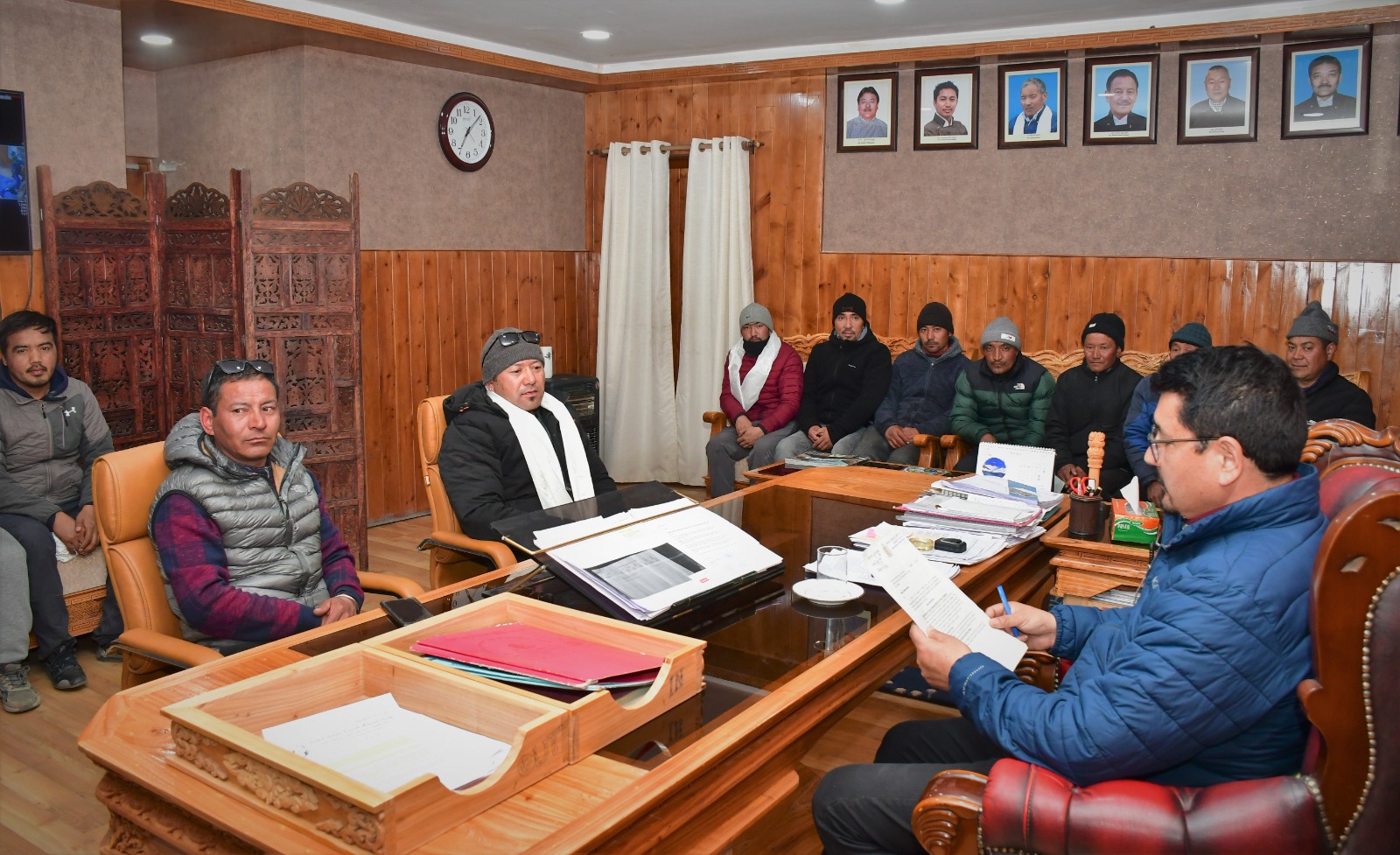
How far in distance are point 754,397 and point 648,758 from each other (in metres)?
4.41

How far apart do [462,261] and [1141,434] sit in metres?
3.80

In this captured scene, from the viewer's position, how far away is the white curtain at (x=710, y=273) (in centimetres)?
626

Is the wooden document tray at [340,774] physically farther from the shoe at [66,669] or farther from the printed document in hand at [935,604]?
the shoe at [66,669]

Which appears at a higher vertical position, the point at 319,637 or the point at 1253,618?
the point at 1253,618

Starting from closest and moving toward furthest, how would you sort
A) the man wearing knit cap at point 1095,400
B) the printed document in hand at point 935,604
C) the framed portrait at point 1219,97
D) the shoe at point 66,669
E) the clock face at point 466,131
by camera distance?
1. the printed document in hand at point 935,604
2. the shoe at point 66,669
3. the man wearing knit cap at point 1095,400
4. the framed portrait at point 1219,97
5. the clock face at point 466,131

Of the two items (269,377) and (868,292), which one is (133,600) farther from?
(868,292)

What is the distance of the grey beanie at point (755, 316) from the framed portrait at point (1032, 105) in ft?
5.01

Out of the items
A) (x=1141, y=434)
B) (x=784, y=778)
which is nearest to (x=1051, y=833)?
(x=784, y=778)

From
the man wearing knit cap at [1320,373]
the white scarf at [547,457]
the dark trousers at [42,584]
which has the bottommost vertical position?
the dark trousers at [42,584]

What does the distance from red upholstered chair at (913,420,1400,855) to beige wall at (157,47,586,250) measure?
462cm

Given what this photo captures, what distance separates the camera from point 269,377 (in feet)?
8.41

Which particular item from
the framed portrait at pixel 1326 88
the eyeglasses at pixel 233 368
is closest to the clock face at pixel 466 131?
the eyeglasses at pixel 233 368

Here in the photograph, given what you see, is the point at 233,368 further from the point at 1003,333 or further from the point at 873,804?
the point at 1003,333

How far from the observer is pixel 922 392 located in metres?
5.39
